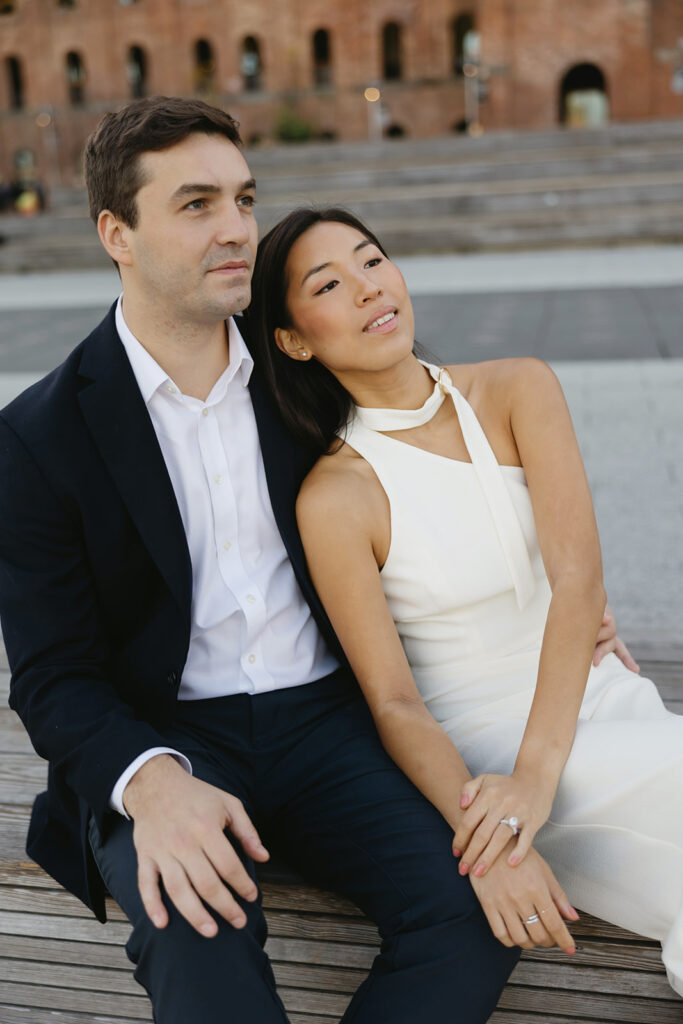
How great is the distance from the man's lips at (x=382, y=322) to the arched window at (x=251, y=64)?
3546cm

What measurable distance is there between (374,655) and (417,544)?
0.25 m

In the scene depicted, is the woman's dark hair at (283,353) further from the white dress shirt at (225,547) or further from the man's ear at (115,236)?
the man's ear at (115,236)

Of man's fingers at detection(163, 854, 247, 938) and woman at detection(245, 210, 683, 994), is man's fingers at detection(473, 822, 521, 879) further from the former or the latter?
man's fingers at detection(163, 854, 247, 938)

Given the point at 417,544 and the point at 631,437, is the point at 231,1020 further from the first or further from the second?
the point at 631,437

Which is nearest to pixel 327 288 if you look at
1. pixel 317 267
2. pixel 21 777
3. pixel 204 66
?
pixel 317 267

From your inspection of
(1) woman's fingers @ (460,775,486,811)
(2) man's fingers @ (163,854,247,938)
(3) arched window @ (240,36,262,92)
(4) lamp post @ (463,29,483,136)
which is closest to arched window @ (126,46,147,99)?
(3) arched window @ (240,36,262,92)

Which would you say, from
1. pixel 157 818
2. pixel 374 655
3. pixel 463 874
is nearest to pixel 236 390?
pixel 374 655

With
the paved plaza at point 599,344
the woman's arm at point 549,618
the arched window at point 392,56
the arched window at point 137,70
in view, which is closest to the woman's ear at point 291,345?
the woman's arm at point 549,618

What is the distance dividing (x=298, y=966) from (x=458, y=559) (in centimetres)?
80

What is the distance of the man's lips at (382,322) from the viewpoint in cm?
207

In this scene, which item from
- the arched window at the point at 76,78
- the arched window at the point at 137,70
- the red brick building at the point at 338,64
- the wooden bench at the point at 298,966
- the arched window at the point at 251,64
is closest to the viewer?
Result: the wooden bench at the point at 298,966

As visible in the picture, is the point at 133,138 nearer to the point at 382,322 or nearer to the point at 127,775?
the point at 382,322

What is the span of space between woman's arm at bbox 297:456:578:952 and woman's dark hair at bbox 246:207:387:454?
0.32 ft

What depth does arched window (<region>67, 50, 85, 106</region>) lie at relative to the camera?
118ft
